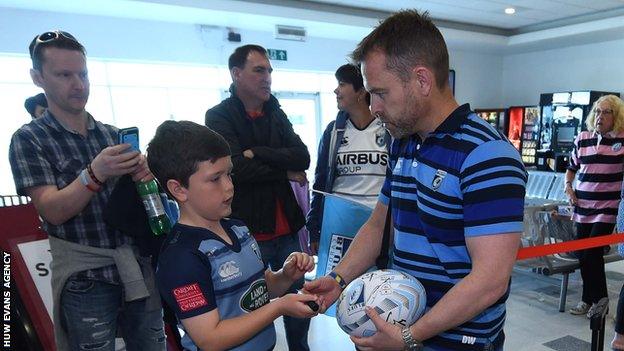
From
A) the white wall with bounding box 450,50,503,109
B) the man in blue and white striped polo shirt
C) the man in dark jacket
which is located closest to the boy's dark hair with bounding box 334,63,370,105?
the man in dark jacket

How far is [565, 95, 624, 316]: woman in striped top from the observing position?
12.3 feet

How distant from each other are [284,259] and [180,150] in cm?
137

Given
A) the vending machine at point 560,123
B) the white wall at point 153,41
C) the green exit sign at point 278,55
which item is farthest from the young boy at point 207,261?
the vending machine at point 560,123

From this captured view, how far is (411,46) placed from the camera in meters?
1.21

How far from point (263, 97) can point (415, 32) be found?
1478 mm

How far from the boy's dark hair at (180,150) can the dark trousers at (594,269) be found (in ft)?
11.8

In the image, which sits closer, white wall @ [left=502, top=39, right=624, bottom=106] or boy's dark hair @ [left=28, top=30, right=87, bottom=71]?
boy's dark hair @ [left=28, top=30, right=87, bottom=71]

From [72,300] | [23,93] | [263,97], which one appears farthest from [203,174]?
[23,93]

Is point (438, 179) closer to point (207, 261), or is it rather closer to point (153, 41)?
point (207, 261)

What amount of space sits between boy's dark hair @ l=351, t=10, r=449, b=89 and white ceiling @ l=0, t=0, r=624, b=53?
485 centimetres

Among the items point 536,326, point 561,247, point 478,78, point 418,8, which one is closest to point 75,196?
point 561,247

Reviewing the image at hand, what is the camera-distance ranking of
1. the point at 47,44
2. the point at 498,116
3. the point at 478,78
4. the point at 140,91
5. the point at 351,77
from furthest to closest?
1. the point at 478,78
2. the point at 498,116
3. the point at 140,91
4. the point at 351,77
5. the point at 47,44

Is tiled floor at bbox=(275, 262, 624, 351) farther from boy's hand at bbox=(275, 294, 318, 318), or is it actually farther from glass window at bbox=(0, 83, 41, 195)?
glass window at bbox=(0, 83, 41, 195)

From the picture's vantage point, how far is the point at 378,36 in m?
1.26
